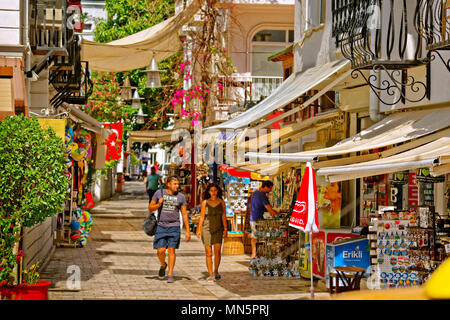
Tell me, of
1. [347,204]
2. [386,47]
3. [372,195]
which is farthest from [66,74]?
[386,47]

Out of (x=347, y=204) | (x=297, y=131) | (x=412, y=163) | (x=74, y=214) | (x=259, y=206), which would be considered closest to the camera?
(x=412, y=163)

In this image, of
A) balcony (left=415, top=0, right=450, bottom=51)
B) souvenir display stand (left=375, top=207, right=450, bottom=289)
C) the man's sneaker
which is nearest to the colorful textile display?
the man's sneaker

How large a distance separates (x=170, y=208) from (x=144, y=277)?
146 cm

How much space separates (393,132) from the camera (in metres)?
11.3

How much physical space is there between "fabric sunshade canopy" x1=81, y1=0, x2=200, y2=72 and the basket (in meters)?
4.80

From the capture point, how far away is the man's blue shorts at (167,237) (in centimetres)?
1396

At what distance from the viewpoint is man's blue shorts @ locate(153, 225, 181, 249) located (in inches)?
550

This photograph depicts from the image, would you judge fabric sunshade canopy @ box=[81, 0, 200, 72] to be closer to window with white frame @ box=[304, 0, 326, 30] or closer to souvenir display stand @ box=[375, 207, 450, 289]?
window with white frame @ box=[304, 0, 326, 30]

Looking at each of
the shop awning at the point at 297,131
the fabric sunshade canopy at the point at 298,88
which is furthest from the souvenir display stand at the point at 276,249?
the fabric sunshade canopy at the point at 298,88

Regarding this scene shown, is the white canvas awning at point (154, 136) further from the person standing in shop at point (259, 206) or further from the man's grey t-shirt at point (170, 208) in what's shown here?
the man's grey t-shirt at point (170, 208)

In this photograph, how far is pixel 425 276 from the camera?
10023 millimetres

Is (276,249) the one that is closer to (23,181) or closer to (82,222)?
(82,222)

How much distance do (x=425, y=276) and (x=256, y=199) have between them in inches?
279

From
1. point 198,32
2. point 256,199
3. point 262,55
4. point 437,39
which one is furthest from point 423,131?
point 262,55
